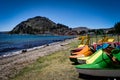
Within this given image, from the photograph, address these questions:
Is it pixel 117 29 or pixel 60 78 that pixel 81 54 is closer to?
pixel 60 78

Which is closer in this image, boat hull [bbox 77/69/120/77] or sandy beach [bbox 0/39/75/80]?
boat hull [bbox 77/69/120/77]

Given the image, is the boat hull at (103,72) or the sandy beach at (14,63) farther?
the sandy beach at (14,63)

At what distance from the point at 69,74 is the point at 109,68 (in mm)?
3081

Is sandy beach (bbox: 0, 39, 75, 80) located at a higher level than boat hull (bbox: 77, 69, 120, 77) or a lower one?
lower

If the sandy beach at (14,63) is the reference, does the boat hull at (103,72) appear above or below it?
above

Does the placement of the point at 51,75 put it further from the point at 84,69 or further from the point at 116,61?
the point at 116,61

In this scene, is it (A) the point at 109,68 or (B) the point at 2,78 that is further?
(B) the point at 2,78

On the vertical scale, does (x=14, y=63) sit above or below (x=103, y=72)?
below

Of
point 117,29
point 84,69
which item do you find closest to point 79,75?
point 84,69

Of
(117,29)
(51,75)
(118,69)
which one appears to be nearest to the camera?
(118,69)

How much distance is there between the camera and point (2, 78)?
14.4 m

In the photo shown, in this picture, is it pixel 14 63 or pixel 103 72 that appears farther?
pixel 14 63

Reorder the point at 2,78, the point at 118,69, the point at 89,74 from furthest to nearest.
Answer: the point at 2,78 < the point at 89,74 < the point at 118,69

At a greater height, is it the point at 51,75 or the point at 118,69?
the point at 118,69
